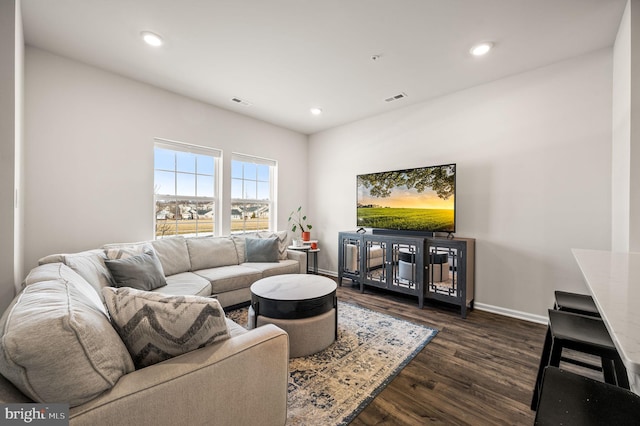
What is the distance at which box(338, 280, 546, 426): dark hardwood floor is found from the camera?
5.02ft

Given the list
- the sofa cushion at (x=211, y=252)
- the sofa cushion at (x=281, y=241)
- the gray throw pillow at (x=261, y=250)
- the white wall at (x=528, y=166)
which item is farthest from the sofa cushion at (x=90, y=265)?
the white wall at (x=528, y=166)

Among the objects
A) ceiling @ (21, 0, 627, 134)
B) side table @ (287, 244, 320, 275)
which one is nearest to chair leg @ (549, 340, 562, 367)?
ceiling @ (21, 0, 627, 134)

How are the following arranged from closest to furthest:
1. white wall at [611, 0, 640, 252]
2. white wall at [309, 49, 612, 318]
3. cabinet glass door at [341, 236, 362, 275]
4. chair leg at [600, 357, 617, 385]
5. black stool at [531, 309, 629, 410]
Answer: black stool at [531, 309, 629, 410] → chair leg at [600, 357, 617, 385] → white wall at [611, 0, 640, 252] → white wall at [309, 49, 612, 318] → cabinet glass door at [341, 236, 362, 275]

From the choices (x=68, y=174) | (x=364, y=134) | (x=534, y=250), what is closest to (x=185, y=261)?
(x=68, y=174)

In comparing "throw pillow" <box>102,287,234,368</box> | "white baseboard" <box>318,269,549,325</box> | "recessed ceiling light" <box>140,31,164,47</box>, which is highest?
"recessed ceiling light" <box>140,31,164,47</box>

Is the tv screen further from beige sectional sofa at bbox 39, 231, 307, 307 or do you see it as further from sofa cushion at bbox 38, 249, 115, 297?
sofa cushion at bbox 38, 249, 115, 297

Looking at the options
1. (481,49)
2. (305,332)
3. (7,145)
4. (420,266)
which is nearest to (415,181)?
(420,266)

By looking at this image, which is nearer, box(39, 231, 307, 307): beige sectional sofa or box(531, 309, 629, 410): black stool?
box(531, 309, 629, 410): black stool

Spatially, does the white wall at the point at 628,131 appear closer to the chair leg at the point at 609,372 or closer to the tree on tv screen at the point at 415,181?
the chair leg at the point at 609,372

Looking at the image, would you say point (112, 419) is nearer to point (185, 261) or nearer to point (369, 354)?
point (369, 354)

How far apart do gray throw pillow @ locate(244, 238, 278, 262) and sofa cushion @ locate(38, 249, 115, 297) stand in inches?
64.3

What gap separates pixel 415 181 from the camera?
135 inches

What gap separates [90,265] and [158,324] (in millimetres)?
1586

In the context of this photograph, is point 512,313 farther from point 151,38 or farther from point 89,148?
point 89,148
